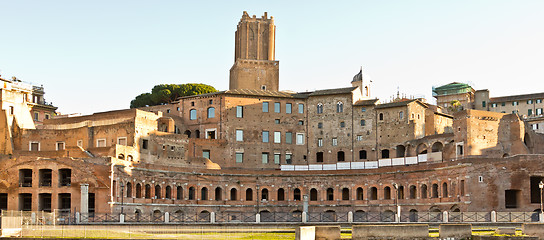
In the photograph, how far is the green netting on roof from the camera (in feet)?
390

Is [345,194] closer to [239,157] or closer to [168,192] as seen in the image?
[239,157]

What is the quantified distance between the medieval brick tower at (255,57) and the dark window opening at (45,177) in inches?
1273

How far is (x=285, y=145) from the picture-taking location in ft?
290

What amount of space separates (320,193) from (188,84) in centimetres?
3144

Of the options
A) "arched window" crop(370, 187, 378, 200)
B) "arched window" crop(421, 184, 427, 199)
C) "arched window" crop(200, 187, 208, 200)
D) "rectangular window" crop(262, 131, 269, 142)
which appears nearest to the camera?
"arched window" crop(421, 184, 427, 199)

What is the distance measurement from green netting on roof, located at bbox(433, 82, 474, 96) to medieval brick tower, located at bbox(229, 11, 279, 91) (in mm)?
36990

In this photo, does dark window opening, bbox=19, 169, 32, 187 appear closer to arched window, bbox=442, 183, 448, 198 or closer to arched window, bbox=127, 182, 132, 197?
arched window, bbox=127, 182, 132, 197

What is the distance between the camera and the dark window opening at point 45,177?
68.0 metres

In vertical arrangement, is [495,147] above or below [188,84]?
below

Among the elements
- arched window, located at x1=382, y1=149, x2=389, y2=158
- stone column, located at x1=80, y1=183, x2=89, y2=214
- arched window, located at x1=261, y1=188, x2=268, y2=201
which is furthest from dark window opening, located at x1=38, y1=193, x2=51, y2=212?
arched window, located at x1=382, y1=149, x2=389, y2=158

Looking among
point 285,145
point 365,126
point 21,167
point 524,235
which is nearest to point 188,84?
point 285,145

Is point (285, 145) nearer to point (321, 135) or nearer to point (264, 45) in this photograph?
point (321, 135)

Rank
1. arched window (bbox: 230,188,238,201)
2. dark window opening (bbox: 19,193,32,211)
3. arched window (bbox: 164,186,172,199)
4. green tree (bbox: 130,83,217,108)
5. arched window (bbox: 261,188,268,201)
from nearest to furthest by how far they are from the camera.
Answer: dark window opening (bbox: 19,193,32,211) → arched window (bbox: 164,186,172,199) → arched window (bbox: 230,188,238,201) → arched window (bbox: 261,188,268,201) → green tree (bbox: 130,83,217,108)

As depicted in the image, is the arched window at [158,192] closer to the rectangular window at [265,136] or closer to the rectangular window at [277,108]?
the rectangular window at [265,136]
